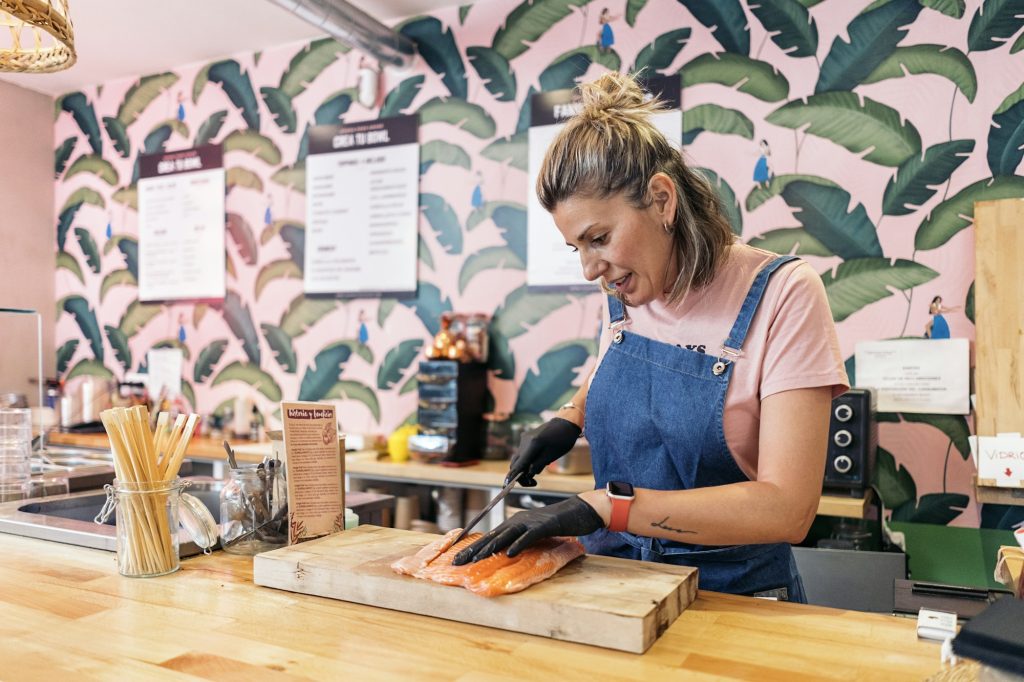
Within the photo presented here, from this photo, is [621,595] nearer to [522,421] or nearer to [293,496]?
[293,496]

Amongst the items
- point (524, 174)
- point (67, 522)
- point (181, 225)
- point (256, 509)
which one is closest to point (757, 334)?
point (256, 509)

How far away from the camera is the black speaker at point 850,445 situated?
8.85 feet

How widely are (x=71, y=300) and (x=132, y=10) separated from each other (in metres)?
2.11

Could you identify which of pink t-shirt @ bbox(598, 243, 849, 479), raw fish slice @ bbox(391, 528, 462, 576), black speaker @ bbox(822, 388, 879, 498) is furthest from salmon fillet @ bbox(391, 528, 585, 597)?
black speaker @ bbox(822, 388, 879, 498)

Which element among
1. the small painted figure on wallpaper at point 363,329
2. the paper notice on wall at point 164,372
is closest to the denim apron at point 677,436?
the small painted figure on wallpaper at point 363,329

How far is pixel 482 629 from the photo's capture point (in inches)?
47.6

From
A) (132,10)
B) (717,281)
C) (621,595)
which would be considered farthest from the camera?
(132,10)

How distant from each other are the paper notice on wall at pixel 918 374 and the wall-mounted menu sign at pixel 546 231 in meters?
1.21

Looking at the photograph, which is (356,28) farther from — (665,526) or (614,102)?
(665,526)

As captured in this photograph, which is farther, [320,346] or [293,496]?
[320,346]

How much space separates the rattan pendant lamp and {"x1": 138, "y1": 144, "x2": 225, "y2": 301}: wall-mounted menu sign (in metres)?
2.41

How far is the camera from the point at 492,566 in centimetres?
128

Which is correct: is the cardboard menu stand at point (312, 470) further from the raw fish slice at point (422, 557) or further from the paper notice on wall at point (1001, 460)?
the paper notice on wall at point (1001, 460)

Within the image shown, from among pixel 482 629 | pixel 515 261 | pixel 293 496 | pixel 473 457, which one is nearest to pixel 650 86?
pixel 515 261
